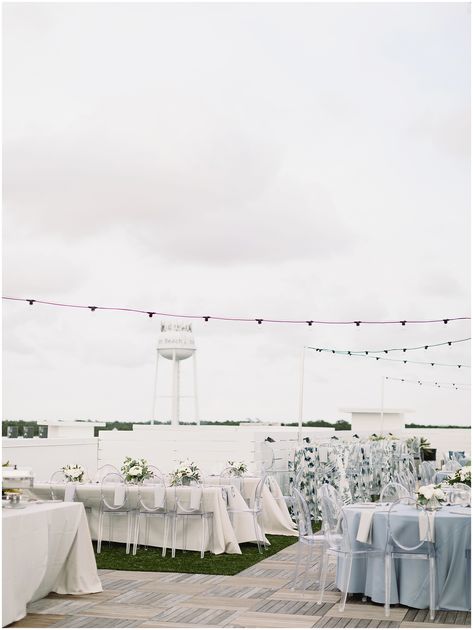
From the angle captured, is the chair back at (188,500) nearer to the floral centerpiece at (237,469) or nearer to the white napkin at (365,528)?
the floral centerpiece at (237,469)

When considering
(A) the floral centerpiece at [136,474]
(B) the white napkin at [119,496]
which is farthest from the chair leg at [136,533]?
(A) the floral centerpiece at [136,474]

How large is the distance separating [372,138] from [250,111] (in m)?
2.15

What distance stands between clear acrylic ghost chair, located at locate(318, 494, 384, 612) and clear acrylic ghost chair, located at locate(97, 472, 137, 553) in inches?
116

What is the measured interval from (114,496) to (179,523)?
0.78 metres

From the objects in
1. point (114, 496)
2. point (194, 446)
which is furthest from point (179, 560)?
point (194, 446)

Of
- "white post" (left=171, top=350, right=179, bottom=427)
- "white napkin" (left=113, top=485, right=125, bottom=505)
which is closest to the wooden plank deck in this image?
"white napkin" (left=113, top=485, right=125, bottom=505)

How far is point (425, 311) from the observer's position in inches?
727

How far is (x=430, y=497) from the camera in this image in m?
6.96

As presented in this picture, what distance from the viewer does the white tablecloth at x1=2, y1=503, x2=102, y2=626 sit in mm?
5945

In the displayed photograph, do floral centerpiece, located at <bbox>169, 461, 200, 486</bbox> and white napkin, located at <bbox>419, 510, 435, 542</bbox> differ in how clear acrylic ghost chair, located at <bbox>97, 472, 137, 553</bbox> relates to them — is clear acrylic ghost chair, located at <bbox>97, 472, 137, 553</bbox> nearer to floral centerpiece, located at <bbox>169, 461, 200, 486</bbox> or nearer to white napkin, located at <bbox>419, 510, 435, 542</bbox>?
floral centerpiece, located at <bbox>169, 461, 200, 486</bbox>

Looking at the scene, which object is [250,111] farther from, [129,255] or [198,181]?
[129,255]

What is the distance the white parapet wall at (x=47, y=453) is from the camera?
1204 cm

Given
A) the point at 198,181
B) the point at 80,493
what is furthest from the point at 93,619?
the point at 198,181

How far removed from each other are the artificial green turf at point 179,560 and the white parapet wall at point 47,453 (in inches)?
104
